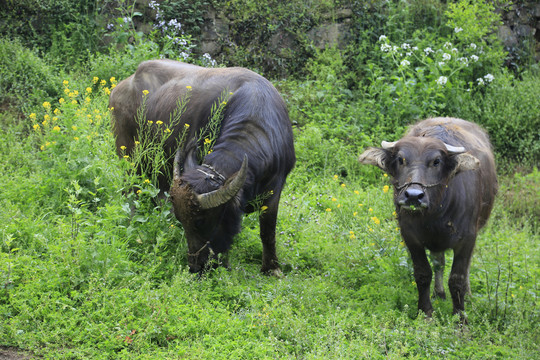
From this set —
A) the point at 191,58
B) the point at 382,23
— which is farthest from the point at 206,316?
the point at 382,23

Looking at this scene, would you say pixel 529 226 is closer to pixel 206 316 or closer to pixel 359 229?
pixel 359 229

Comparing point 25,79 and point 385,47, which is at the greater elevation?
point 385,47

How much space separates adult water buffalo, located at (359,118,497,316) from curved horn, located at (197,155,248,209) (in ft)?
3.55

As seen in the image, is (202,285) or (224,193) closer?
(224,193)

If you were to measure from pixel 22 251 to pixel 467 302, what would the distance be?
13.9 ft

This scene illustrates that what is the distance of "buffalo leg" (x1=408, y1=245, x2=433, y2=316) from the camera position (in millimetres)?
5352

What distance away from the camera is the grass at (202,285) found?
436 centimetres

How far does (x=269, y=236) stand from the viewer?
6113mm

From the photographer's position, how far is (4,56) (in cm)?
1019

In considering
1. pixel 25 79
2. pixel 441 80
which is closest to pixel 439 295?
pixel 441 80

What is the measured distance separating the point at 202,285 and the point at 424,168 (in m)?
2.18

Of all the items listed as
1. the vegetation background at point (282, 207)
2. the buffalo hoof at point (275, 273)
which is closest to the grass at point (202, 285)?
the vegetation background at point (282, 207)

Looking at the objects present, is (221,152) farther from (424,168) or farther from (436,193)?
(436,193)

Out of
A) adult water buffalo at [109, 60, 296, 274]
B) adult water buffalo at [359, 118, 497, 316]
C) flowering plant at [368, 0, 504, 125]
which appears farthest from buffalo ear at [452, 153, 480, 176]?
flowering plant at [368, 0, 504, 125]
